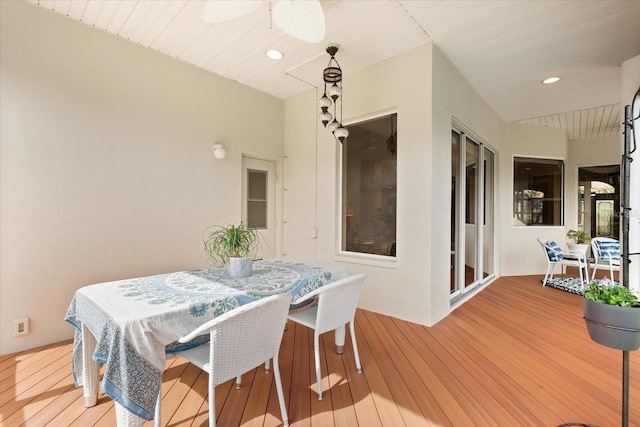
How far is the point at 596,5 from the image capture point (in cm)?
251

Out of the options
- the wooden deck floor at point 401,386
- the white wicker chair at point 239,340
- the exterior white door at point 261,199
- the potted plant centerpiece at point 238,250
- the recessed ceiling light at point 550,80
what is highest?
the recessed ceiling light at point 550,80

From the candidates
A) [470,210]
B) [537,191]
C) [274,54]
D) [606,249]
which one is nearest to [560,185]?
[537,191]

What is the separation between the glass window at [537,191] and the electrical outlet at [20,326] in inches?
281

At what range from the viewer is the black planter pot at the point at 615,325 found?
4.62 ft

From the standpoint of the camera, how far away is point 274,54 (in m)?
3.36

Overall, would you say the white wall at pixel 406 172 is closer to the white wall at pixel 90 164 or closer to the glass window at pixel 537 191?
the white wall at pixel 90 164

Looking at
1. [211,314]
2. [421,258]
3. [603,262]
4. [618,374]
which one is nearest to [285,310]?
[211,314]

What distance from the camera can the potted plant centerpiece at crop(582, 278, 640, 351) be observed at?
1.41 metres

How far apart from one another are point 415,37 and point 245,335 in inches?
123

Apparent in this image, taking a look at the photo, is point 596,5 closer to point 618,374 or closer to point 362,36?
point 362,36

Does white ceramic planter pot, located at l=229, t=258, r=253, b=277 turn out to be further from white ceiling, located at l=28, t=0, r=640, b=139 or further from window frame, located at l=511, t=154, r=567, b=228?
window frame, located at l=511, t=154, r=567, b=228

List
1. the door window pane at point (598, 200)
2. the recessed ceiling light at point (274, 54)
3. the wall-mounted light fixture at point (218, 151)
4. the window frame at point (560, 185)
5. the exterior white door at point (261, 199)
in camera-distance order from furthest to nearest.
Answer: the door window pane at point (598, 200)
the window frame at point (560, 185)
the exterior white door at point (261, 199)
the wall-mounted light fixture at point (218, 151)
the recessed ceiling light at point (274, 54)

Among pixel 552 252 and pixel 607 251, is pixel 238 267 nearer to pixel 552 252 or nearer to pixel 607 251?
pixel 552 252

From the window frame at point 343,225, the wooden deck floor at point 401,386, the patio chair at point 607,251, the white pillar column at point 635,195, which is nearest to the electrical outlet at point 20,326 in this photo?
the wooden deck floor at point 401,386
